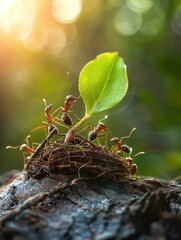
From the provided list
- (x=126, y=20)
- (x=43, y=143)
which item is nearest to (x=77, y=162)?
(x=43, y=143)

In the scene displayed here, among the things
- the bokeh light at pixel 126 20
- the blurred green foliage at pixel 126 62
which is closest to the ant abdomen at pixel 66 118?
the blurred green foliage at pixel 126 62

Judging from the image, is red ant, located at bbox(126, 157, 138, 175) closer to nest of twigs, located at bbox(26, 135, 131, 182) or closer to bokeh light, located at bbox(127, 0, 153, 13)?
nest of twigs, located at bbox(26, 135, 131, 182)

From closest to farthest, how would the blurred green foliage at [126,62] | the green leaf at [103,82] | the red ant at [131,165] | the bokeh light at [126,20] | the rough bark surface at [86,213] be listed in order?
the rough bark surface at [86,213] < the green leaf at [103,82] < the red ant at [131,165] < the blurred green foliage at [126,62] < the bokeh light at [126,20]

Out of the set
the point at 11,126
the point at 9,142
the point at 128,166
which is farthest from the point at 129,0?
the point at 128,166

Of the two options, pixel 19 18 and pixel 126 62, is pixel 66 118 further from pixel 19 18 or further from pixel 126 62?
pixel 19 18

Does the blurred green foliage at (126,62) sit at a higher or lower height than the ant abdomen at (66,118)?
higher

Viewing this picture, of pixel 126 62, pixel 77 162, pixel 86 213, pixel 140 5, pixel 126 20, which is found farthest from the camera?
pixel 126 20

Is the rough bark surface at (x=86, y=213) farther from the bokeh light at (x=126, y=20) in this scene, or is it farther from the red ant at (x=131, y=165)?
the bokeh light at (x=126, y=20)
